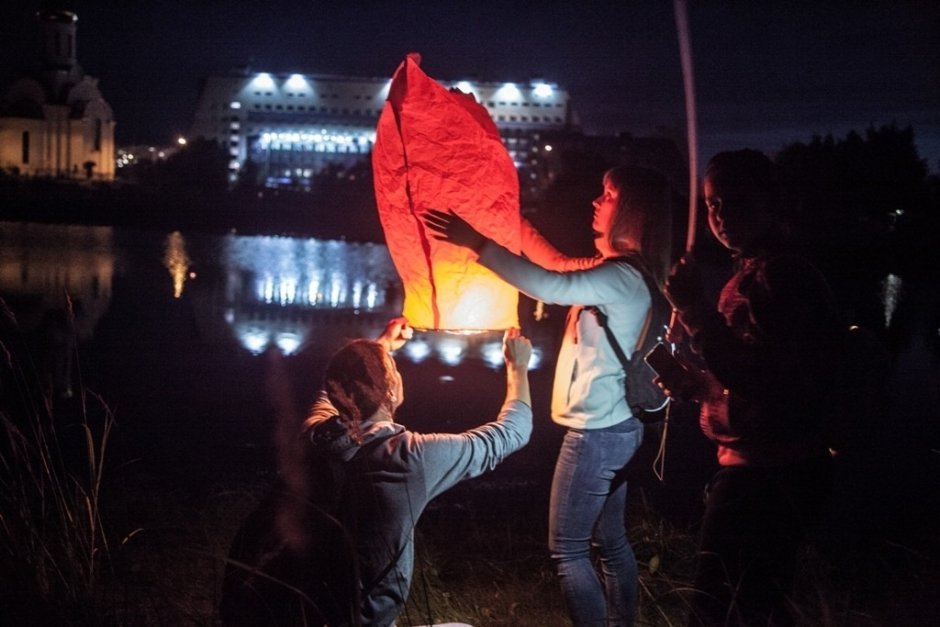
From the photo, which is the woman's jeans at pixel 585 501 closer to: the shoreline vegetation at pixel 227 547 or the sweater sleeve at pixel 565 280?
the shoreline vegetation at pixel 227 547

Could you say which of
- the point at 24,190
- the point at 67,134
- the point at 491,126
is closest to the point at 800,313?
the point at 491,126

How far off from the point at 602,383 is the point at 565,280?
0.40 m

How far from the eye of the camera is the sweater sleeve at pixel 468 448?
2.69 m

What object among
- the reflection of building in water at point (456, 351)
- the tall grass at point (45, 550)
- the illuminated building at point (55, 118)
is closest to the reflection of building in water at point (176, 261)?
the reflection of building in water at point (456, 351)

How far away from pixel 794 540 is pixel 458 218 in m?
1.37

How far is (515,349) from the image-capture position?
9.42 feet

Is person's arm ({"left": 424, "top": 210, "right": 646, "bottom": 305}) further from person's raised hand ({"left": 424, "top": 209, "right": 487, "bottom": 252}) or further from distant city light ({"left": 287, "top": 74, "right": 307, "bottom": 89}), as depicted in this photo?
distant city light ({"left": 287, "top": 74, "right": 307, "bottom": 89})

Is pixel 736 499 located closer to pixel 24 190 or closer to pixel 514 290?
pixel 514 290

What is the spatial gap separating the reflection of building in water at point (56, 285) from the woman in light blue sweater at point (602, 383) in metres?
2.67

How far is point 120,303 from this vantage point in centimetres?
1619

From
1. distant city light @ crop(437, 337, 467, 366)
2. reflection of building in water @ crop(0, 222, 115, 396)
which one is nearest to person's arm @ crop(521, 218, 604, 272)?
reflection of building in water @ crop(0, 222, 115, 396)

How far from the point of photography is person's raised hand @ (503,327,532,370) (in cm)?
288

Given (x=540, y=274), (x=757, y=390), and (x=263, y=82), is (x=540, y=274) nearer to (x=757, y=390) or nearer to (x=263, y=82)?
(x=757, y=390)

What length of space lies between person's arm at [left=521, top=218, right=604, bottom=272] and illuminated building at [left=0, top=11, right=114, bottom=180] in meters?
70.2
